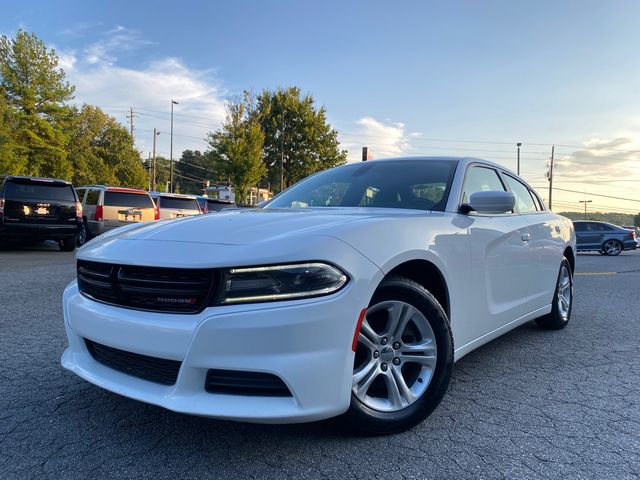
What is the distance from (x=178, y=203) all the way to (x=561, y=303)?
11.9 meters

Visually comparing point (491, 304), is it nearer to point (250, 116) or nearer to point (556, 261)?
point (556, 261)

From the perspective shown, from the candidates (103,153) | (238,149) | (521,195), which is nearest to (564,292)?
(521,195)

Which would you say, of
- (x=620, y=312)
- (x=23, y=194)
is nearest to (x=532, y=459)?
(x=620, y=312)

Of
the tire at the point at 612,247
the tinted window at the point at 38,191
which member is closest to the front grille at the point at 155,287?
the tinted window at the point at 38,191

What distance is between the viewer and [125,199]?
12586 mm

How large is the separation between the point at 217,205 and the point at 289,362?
51.5 feet

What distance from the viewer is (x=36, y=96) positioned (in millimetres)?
31922

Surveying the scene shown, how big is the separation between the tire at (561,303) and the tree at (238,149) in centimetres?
2579

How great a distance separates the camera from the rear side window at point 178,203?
14066 mm

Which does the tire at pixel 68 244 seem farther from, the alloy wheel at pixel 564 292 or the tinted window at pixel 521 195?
the alloy wheel at pixel 564 292

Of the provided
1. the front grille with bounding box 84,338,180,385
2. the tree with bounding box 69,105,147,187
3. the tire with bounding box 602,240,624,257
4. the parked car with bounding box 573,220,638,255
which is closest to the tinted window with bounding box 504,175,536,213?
the front grille with bounding box 84,338,180,385

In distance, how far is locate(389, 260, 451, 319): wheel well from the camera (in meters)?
2.46

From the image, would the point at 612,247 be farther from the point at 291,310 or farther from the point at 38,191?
the point at 291,310

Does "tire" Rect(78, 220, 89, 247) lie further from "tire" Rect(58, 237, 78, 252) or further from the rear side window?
the rear side window
